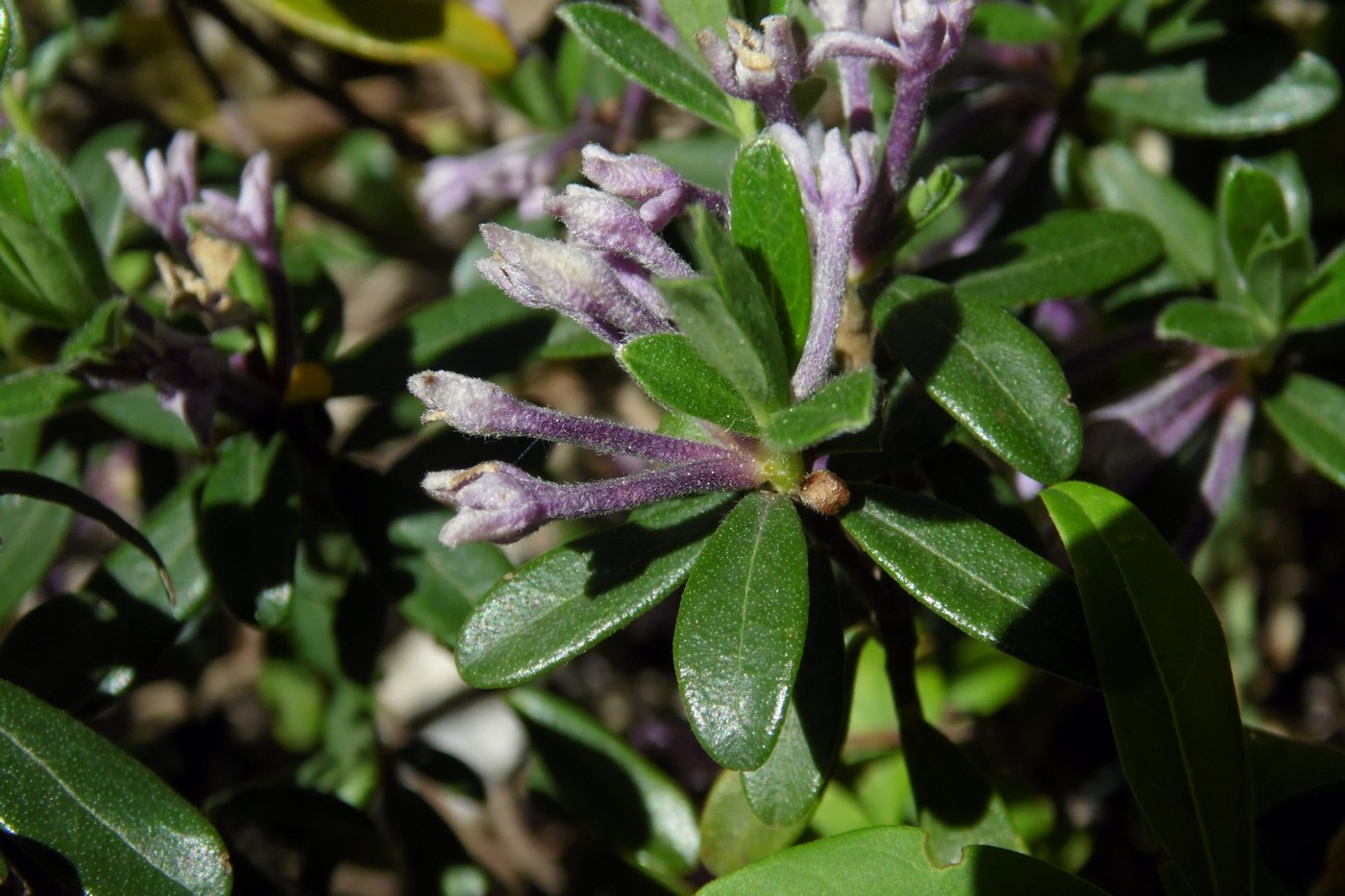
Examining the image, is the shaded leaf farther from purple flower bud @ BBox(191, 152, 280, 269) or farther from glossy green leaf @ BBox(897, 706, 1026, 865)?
purple flower bud @ BBox(191, 152, 280, 269)

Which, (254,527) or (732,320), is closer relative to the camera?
(732,320)

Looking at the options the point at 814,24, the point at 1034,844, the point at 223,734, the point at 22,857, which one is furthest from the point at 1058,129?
the point at 223,734

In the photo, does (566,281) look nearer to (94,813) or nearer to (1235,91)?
(94,813)

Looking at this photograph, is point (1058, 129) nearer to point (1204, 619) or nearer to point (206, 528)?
point (1204, 619)

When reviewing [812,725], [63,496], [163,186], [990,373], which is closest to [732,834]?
[812,725]

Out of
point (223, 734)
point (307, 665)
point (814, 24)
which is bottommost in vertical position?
point (223, 734)

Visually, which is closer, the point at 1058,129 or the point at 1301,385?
the point at 1301,385

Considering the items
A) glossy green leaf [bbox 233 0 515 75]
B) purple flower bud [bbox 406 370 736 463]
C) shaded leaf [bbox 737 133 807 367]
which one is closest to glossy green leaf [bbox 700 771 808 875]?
purple flower bud [bbox 406 370 736 463]

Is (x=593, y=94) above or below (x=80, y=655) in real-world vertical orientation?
above
